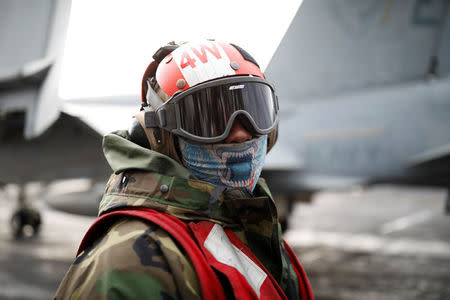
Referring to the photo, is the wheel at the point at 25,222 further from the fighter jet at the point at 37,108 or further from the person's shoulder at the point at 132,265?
the person's shoulder at the point at 132,265

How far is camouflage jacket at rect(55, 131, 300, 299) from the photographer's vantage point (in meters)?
0.96

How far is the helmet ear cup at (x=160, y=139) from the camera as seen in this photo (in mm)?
1272

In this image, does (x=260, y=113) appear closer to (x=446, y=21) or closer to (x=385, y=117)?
(x=385, y=117)

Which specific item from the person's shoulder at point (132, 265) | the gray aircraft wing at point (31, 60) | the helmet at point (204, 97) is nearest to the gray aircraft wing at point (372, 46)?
the gray aircraft wing at point (31, 60)

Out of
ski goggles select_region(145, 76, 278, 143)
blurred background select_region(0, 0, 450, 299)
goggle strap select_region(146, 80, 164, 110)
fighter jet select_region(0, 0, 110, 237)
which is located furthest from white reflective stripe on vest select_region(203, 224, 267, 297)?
blurred background select_region(0, 0, 450, 299)

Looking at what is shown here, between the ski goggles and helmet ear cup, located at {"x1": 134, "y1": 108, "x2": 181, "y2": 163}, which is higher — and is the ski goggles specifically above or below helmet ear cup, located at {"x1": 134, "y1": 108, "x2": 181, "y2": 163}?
above

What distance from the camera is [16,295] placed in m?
5.10

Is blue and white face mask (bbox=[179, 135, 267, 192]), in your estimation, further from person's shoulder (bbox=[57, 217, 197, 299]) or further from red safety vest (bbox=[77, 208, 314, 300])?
person's shoulder (bbox=[57, 217, 197, 299])

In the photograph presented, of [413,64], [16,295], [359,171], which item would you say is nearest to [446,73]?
[413,64]

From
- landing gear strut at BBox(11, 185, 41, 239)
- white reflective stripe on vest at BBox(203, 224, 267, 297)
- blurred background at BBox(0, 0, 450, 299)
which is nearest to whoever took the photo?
white reflective stripe on vest at BBox(203, 224, 267, 297)

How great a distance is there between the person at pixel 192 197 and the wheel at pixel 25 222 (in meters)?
8.75

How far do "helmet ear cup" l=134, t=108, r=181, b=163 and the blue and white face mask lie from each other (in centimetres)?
3

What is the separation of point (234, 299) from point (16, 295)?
5.07 meters

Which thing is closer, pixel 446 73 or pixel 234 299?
pixel 234 299
